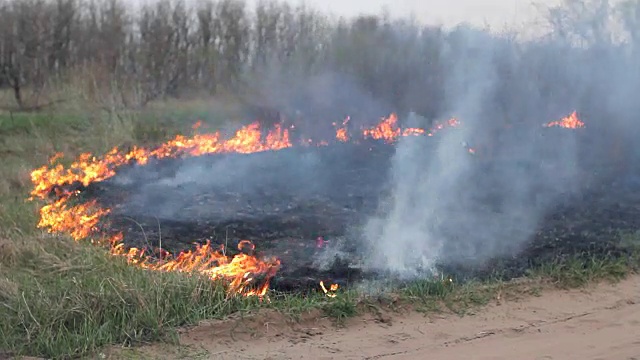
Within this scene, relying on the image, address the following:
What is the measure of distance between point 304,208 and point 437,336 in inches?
146

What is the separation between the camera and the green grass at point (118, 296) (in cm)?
454

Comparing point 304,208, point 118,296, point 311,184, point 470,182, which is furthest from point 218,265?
point 470,182

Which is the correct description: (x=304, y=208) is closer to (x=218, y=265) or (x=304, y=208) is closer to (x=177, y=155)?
(x=218, y=265)

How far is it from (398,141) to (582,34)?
4622 mm

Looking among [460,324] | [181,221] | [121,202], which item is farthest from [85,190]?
[460,324]

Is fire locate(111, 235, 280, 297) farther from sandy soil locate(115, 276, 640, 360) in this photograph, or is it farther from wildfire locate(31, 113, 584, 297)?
sandy soil locate(115, 276, 640, 360)

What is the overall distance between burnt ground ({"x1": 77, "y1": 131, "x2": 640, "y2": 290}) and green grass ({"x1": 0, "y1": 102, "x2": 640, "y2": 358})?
0.39 m

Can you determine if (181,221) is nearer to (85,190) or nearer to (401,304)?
(85,190)

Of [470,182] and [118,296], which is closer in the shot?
[118,296]

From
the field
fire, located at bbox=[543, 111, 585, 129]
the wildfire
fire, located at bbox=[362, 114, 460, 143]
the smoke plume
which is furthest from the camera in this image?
fire, located at bbox=[543, 111, 585, 129]

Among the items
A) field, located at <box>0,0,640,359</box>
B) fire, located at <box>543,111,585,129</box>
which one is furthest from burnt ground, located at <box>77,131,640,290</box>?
fire, located at <box>543,111,585,129</box>

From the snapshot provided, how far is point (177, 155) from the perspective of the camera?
11.1 m

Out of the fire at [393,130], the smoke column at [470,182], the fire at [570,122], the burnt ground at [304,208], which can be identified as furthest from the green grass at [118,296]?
the fire at [570,122]

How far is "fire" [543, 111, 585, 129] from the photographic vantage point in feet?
44.5
